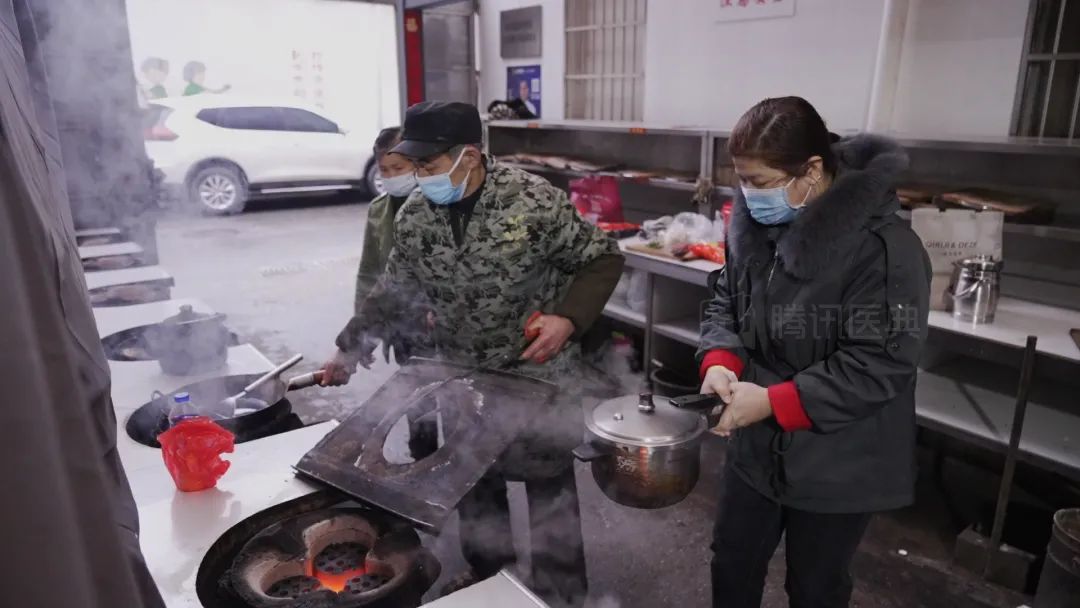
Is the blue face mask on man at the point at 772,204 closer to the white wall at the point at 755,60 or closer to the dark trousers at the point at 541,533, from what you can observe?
the dark trousers at the point at 541,533

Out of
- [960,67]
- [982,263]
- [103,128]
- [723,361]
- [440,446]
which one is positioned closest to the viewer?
[440,446]

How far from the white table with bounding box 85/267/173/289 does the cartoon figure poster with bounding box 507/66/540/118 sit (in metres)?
3.62

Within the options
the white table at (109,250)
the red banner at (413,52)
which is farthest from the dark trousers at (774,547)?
the red banner at (413,52)

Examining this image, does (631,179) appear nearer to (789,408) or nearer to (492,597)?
(789,408)

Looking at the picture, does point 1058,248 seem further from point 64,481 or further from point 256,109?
point 256,109

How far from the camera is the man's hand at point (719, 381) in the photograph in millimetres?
1754

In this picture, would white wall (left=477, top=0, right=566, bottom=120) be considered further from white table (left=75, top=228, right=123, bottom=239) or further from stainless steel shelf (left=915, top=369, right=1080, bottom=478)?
stainless steel shelf (left=915, top=369, right=1080, bottom=478)

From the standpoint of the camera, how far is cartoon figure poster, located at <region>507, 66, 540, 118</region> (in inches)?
261

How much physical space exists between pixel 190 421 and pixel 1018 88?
3.83 meters

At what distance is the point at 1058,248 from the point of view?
3316mm

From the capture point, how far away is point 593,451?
6.47 ft

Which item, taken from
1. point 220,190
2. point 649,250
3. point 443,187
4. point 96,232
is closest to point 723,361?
point 443,187

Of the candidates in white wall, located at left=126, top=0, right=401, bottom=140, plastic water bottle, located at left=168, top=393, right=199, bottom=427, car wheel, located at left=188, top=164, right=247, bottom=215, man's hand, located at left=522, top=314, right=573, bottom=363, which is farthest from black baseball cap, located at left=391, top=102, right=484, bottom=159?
car wheel, located at left=188, top=164, right=247, bottom=215

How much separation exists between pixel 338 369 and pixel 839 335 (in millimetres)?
1422
